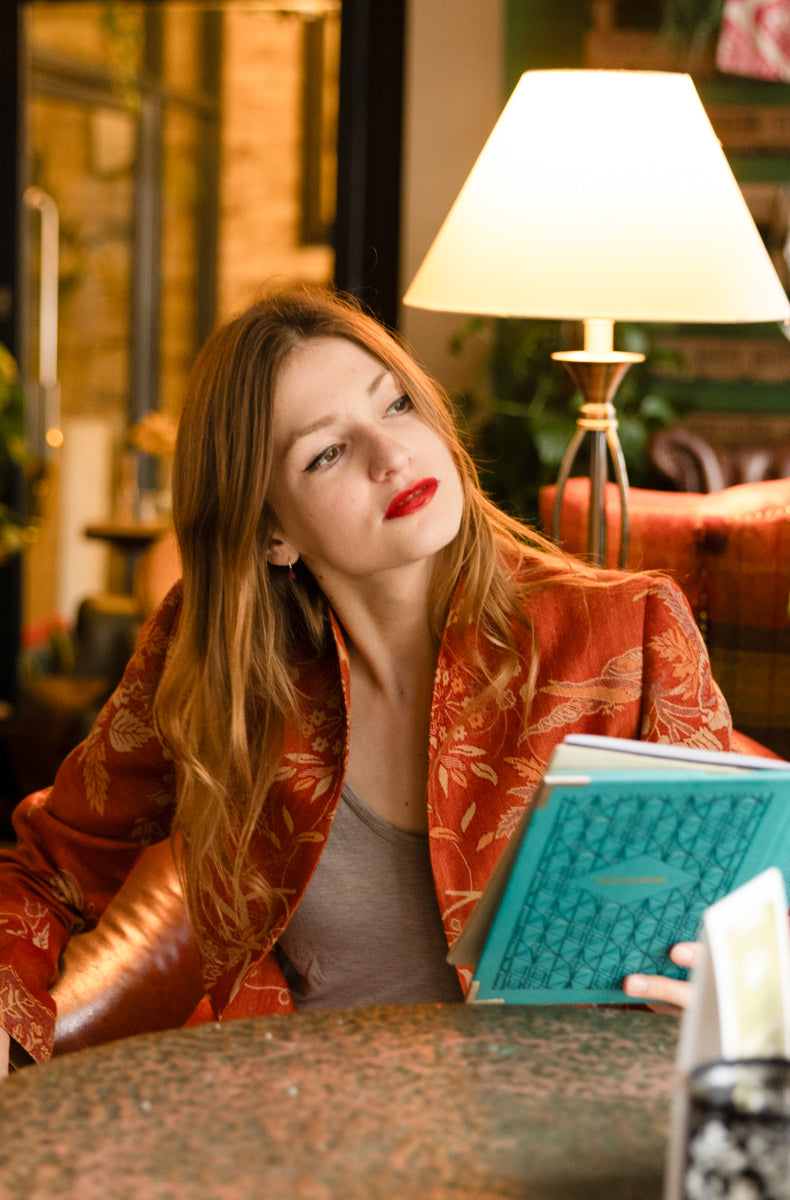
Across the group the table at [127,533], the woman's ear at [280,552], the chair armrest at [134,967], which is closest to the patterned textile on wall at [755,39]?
the table at [127,533]

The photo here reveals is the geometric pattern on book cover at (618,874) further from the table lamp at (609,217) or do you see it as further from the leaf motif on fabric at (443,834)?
the table lamp at (609,217)

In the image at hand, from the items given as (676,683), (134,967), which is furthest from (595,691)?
(134,967)

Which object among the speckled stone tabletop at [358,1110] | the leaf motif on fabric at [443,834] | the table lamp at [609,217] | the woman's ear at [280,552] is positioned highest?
the table lamp at [609,217]

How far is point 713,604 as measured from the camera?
5.68ft

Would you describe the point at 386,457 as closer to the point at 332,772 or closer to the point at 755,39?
the point at 332,772

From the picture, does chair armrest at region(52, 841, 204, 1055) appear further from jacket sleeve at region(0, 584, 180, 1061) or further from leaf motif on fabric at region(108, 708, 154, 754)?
leaf motif on fabric at region(108, 708, 154, 754)

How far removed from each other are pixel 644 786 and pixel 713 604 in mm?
975

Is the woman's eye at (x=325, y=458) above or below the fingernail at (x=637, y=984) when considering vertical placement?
above

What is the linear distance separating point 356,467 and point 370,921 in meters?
0.43

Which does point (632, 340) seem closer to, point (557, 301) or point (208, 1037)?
point (557, 301)

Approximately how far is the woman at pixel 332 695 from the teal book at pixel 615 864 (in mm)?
285

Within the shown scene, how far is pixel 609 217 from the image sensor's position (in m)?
1.51

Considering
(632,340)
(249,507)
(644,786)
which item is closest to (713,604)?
(249,507)

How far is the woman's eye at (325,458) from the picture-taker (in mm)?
1307
